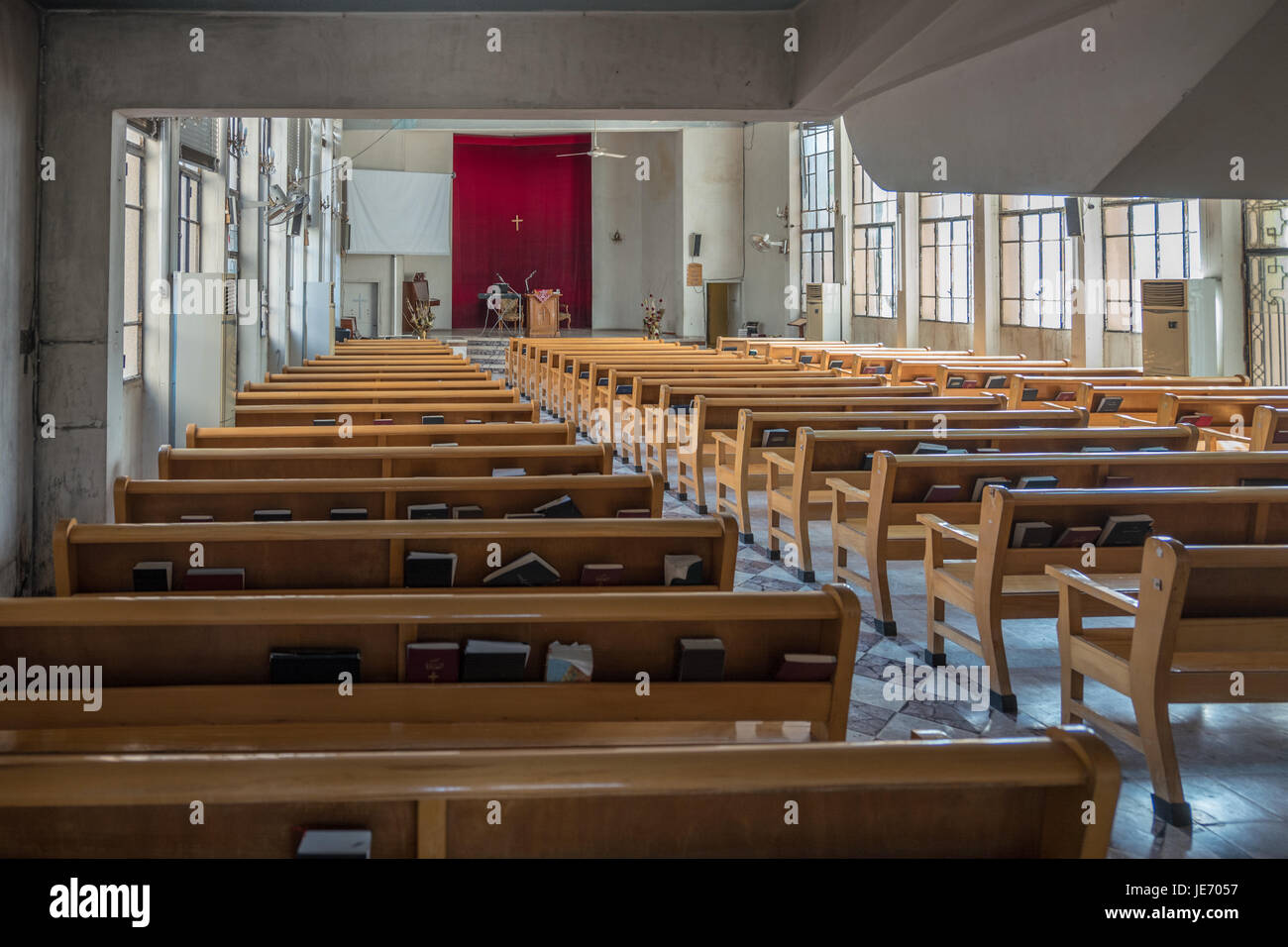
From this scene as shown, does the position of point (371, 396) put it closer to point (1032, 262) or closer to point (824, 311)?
point (1032, 262)

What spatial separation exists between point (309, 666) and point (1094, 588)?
2.07 meters

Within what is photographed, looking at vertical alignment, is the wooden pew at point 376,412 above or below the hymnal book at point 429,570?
above

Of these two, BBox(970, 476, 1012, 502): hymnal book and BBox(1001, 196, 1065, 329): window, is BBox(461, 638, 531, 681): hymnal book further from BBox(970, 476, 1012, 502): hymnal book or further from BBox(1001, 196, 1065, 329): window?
BBox(1001, 196, 1065, 329): window

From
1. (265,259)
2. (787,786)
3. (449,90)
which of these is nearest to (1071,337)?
(265,259)

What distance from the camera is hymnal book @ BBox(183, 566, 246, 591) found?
9.04 feet

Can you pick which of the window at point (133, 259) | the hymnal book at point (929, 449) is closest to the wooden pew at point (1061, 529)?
the hymnal book at point (929, 449)

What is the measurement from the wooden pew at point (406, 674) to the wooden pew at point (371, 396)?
4342 millimetres

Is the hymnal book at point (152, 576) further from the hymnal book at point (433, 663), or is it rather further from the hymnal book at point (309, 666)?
the hymnal book at point (433, 663)

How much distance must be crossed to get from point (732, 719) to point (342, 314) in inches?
804

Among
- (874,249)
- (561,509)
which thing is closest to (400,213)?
(874,249)

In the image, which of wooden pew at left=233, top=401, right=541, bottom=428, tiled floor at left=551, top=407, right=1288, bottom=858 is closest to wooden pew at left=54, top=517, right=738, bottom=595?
tiled floor at left=551, top=407, right=1288, bottom=858

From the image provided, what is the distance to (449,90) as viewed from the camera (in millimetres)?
5301

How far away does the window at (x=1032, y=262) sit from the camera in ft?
43.7
